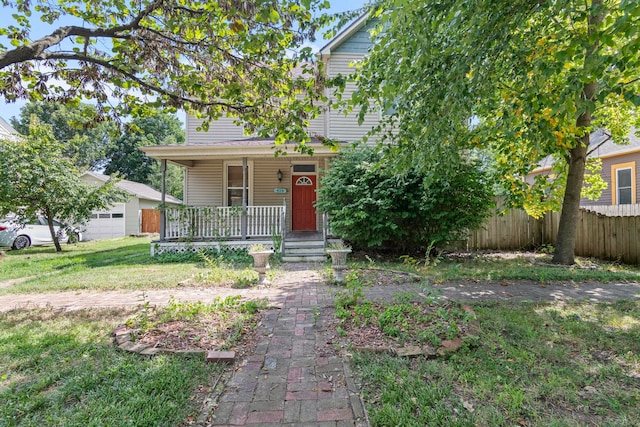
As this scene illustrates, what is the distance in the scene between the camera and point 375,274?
250 inches

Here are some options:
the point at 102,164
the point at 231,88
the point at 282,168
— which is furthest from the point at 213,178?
the point at 102,164

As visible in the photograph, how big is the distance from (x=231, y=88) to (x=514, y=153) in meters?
6.59

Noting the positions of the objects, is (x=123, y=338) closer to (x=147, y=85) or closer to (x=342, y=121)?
(x=147, y=85)

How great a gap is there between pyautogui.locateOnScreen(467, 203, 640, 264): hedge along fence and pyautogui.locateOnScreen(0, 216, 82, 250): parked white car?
626 inches

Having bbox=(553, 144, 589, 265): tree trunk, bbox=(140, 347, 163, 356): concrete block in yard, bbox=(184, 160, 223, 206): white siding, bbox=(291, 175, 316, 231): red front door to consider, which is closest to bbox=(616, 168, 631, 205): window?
bbox=(553, 144, 589, 265): tree trunk

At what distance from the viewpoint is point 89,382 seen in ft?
8.05

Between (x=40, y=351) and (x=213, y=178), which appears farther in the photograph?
(x=213, y=178)

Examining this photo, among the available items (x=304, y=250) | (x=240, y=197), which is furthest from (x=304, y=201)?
(x=304, y=250)

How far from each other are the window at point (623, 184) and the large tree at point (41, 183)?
20879 millimetres

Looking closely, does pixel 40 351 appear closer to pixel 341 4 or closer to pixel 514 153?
pixel 341 4

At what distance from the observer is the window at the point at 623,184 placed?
11.6 metres

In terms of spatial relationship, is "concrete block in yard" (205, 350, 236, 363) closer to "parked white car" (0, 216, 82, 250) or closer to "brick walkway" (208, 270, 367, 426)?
"brick walkway" (208, 270, 367, 426)

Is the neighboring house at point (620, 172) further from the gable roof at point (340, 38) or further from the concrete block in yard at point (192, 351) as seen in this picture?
the concrete block in yard at point (192, 351)

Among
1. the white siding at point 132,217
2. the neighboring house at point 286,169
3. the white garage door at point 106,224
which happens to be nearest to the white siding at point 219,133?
the neighboring house at point 286,169
